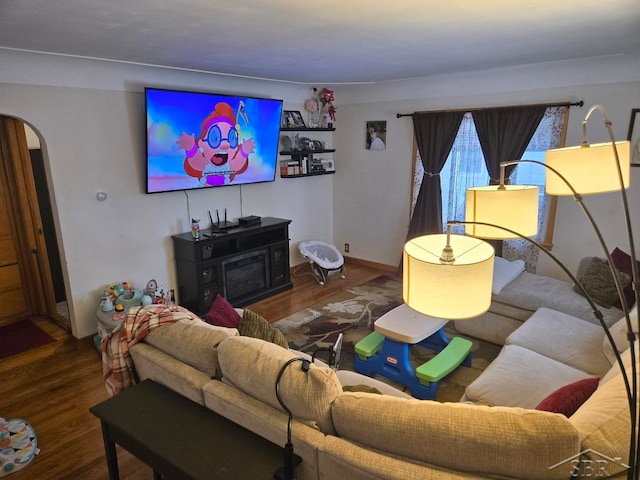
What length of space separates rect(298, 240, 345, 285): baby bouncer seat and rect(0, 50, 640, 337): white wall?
2.04 feet

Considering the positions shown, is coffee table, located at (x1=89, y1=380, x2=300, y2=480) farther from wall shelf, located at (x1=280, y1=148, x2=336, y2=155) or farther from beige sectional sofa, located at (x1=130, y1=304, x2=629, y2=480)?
wall shelf, located at (x1=280, y1=148, x2=336, y2=155)

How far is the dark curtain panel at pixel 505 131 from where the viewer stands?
4234mm

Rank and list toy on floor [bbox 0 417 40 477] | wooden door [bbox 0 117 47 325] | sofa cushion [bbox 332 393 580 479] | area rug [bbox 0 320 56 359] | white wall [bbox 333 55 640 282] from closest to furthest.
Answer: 1. sofa cushion [bbox 332 393 580 479]
2. toy on floor [bbox 0 417 40 477]
3. area rug [bbox 0 320 56 359]
4. white wall [bbox 333 55 640 282]
5. wooden door [bbox 0 117 47 325]

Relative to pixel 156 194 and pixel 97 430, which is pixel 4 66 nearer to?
pixel 156 194

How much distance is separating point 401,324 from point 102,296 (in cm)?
269

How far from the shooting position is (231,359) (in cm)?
186

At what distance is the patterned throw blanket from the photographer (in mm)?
2252

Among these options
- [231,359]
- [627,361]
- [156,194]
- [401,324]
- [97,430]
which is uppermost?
[156,194]

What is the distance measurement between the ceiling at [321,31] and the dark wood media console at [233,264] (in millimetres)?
1703

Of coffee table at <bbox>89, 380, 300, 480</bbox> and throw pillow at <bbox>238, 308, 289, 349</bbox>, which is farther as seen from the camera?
throw pillow at <bbox>238, 308, 289, 349</bbox>

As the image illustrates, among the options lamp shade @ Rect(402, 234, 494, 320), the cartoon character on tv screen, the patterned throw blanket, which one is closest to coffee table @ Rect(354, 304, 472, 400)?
the patterned throw blanket

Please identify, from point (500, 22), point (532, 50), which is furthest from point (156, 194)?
point (532, 50)

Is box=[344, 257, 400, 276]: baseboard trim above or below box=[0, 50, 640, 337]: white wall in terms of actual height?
below

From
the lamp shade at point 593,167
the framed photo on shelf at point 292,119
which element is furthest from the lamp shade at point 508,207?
the framed photo on shelf at point 292,119
